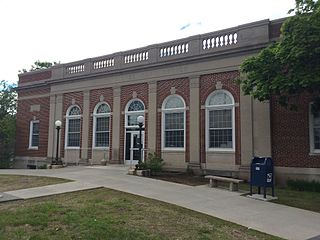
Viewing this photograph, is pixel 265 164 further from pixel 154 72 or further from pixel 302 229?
pixel 154 72

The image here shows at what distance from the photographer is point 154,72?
21.2 meters

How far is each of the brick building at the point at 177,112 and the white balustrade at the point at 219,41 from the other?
0.05 m

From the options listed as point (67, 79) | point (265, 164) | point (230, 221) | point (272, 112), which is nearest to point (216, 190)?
point (265, 164)

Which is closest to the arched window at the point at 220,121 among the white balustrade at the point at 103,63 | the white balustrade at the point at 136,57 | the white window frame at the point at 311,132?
the white window frame at the point at 311,132

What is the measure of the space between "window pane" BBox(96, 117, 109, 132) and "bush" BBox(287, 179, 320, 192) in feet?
40.7

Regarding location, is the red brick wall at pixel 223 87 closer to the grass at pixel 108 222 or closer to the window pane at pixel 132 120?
the window pane at pixel 132 120

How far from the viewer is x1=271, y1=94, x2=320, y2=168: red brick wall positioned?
15.8 m

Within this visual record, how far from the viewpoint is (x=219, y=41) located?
62.9 ft

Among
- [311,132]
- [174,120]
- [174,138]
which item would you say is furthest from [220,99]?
[311,132]

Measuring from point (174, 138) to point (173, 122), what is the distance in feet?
3.13

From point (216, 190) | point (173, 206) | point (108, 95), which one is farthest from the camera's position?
point (108, 95)

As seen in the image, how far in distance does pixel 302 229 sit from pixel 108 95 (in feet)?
56.5

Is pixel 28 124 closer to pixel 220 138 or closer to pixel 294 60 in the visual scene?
pixel 220 138

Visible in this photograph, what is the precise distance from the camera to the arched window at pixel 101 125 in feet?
76.0
